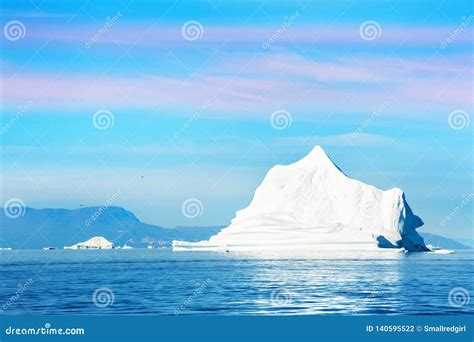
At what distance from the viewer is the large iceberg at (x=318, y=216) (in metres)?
90.9

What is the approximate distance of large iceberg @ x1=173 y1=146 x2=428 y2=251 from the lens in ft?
298

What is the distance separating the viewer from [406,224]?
96.0 metres

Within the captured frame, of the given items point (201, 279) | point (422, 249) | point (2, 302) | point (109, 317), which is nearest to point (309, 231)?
point (422, 249)

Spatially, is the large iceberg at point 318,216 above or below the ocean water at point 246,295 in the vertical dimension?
above

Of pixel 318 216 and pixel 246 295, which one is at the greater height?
pixel 318 216

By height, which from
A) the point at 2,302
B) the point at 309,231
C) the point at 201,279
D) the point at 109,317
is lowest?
the point at 109,317

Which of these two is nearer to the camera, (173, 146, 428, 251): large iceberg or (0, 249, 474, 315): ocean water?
(0, 249, 474, 315): ocean water

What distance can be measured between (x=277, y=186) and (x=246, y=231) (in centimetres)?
1055

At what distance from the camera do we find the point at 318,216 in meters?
101

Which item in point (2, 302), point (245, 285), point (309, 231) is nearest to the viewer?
point (2, 302)

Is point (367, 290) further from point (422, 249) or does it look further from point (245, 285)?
point (422, 249)

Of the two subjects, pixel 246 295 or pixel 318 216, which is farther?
pixel 318 216

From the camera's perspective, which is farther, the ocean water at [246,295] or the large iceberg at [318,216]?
the large iceberg at [318,216]

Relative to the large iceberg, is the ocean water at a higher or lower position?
lower
